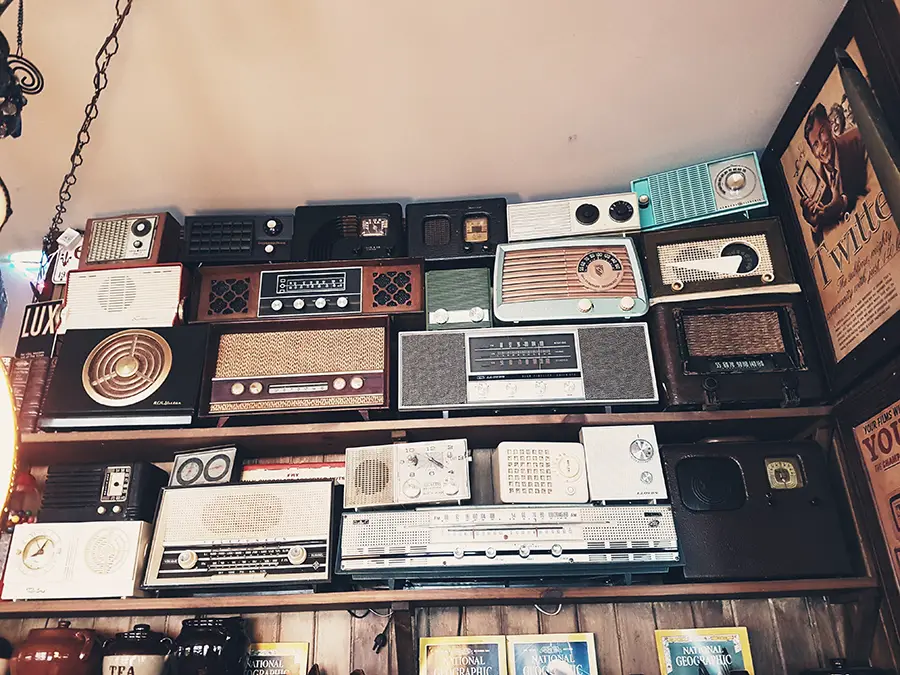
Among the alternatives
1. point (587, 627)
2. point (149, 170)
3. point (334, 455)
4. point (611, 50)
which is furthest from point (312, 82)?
point (587, 627)

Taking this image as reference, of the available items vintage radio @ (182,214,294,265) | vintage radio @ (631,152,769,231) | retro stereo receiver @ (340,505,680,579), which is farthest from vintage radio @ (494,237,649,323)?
vintage radio @ (182,214,294,265)

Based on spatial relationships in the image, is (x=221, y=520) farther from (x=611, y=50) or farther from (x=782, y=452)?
(x=611, y=50)

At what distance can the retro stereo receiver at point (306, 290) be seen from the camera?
2156 millimetres

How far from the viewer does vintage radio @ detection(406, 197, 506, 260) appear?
7.39 feet

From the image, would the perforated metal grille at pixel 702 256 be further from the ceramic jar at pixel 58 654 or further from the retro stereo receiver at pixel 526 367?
the ceramic jar at pixel 58 654

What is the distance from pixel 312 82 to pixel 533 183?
778 mm

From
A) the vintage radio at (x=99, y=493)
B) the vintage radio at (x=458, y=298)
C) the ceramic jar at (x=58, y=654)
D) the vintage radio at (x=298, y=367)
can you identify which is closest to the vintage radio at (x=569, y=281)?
the vintage radio at (x=458, y=298)

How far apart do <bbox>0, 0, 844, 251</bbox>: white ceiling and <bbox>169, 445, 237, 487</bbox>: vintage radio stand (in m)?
0.85

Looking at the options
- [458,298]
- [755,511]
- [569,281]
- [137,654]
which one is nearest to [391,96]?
[458,298]

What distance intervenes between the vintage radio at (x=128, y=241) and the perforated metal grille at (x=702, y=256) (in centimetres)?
152

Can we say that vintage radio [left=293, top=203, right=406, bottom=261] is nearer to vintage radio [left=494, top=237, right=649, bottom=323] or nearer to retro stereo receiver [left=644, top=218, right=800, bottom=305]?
vintage radio [left=494, top=237, right=649, bottom=323]

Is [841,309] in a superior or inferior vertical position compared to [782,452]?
superior

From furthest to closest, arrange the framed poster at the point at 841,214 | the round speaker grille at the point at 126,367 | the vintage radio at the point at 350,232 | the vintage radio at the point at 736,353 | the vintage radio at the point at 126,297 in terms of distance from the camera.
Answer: the vintage radio at the point at 350,232, the vintage radio at the point at 126,297, the round speaker grille at the point at 126,367, the vintage radio at the point at 736,353, the framed poster at the point at 841,214

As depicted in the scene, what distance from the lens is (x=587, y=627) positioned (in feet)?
6.68
